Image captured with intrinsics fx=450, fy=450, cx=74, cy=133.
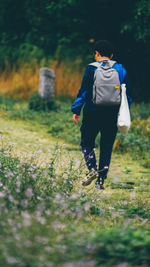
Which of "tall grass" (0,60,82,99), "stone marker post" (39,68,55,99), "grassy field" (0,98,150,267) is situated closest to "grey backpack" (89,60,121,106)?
"grassy field" (0,98,150,267)

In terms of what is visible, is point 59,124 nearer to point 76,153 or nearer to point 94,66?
point 76,153

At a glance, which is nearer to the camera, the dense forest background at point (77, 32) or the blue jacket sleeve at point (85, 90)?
the blue jacket sleeve at point (85, 90)

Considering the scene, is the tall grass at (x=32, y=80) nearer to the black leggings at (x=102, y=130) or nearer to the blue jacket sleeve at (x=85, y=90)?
the black leggings at (x=102, y=130)

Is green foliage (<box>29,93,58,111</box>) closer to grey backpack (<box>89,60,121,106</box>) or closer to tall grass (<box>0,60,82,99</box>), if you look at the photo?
tall grass (<box>0,60,82,99</box>)

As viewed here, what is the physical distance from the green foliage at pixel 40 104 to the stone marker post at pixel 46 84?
0.35m

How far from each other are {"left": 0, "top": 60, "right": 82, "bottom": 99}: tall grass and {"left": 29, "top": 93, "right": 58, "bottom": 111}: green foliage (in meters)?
1.98

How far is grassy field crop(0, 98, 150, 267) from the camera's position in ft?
8.52

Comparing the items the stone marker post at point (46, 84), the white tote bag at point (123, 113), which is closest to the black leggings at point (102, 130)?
the white tote bag at point (123, 113)

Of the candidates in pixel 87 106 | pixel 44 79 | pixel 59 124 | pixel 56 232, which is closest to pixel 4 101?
pixel 44 79

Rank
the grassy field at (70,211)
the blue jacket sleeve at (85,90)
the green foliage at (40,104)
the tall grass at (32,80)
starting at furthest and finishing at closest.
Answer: the tall grass at (32,80), the green foliage at (40,104), the blue jacket sleeve at (85,90), the grassy field at (70,211)

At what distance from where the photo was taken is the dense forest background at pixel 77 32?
14665 mm

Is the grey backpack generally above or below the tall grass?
above

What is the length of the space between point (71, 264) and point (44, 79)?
10.9m

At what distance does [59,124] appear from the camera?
419 inches
